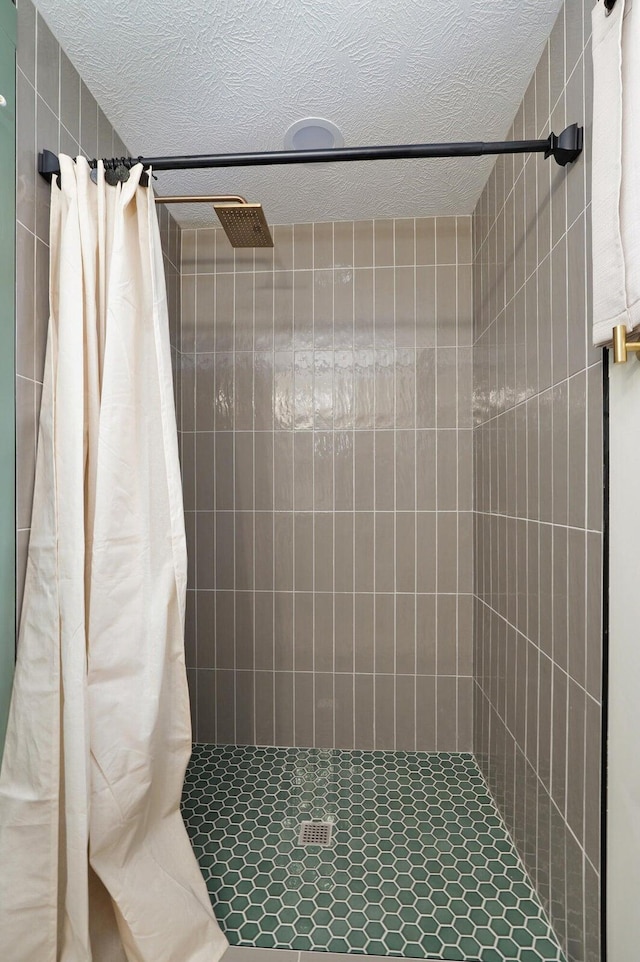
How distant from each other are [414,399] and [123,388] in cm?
139

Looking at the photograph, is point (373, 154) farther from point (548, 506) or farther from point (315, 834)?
point (315, 834)

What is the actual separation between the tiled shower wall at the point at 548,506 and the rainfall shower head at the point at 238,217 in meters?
0.80

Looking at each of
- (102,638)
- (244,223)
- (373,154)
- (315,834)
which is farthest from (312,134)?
(315,834)

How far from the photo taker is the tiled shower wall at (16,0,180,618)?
1.33 meters

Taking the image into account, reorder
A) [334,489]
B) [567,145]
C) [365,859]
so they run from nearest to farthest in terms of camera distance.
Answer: [567,145] → [365,859] → [334,489]

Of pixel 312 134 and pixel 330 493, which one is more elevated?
pixel 312 134

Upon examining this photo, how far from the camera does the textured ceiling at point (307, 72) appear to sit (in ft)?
4.63

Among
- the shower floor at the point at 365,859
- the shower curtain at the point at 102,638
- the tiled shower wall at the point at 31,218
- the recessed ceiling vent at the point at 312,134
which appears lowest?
the shower floor at the point at 365,859

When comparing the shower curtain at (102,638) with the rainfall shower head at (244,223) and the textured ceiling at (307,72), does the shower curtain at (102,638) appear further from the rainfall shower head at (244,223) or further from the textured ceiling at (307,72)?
the textured ceiling at (307,72)

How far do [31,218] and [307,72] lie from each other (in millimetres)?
883

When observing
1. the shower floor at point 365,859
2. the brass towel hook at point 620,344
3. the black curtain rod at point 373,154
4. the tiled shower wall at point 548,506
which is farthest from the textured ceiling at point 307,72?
the shower floor at point 365,859

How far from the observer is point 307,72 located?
1598mm

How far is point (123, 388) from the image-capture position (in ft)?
4.62

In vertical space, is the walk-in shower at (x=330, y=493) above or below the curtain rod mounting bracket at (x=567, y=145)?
below
